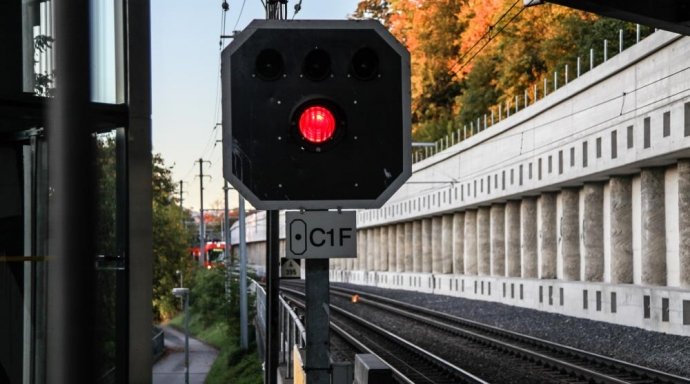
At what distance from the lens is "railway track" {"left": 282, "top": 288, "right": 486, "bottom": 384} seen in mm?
20859

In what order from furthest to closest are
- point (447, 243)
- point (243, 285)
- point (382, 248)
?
1. point (382, 248)
2. point (447, 243)
3. point (243, 285)

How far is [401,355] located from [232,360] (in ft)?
74.2

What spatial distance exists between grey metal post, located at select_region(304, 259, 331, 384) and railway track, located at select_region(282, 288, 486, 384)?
12.9 meters

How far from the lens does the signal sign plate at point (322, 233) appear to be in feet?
20.9

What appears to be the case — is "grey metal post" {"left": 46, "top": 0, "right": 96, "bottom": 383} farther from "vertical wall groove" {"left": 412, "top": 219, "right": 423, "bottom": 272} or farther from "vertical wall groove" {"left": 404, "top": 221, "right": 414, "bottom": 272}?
"vertical wall groove" {"left": 404, "top": 221, "right": 414, "bottom": 272}

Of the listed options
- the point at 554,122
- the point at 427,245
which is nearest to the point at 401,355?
the point at 554,122

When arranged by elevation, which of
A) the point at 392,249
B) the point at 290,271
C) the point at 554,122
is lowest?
the point at 290,271

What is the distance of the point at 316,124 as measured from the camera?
6258 mm

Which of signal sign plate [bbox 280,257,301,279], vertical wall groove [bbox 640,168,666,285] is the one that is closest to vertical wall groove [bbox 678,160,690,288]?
vertical wall groove [bbox 640,168,666,285]

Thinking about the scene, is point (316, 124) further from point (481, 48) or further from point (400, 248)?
point (400, 248)

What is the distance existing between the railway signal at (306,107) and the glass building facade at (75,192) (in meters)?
0.77

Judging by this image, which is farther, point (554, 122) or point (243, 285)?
point (243, 285)

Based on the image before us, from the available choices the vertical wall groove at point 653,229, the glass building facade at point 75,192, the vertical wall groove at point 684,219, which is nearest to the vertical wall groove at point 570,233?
the vertical wall groove at point 653,229

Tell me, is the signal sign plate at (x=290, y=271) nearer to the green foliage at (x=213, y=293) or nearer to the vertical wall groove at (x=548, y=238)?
the vertical wall groove at (x=548, y=238)
